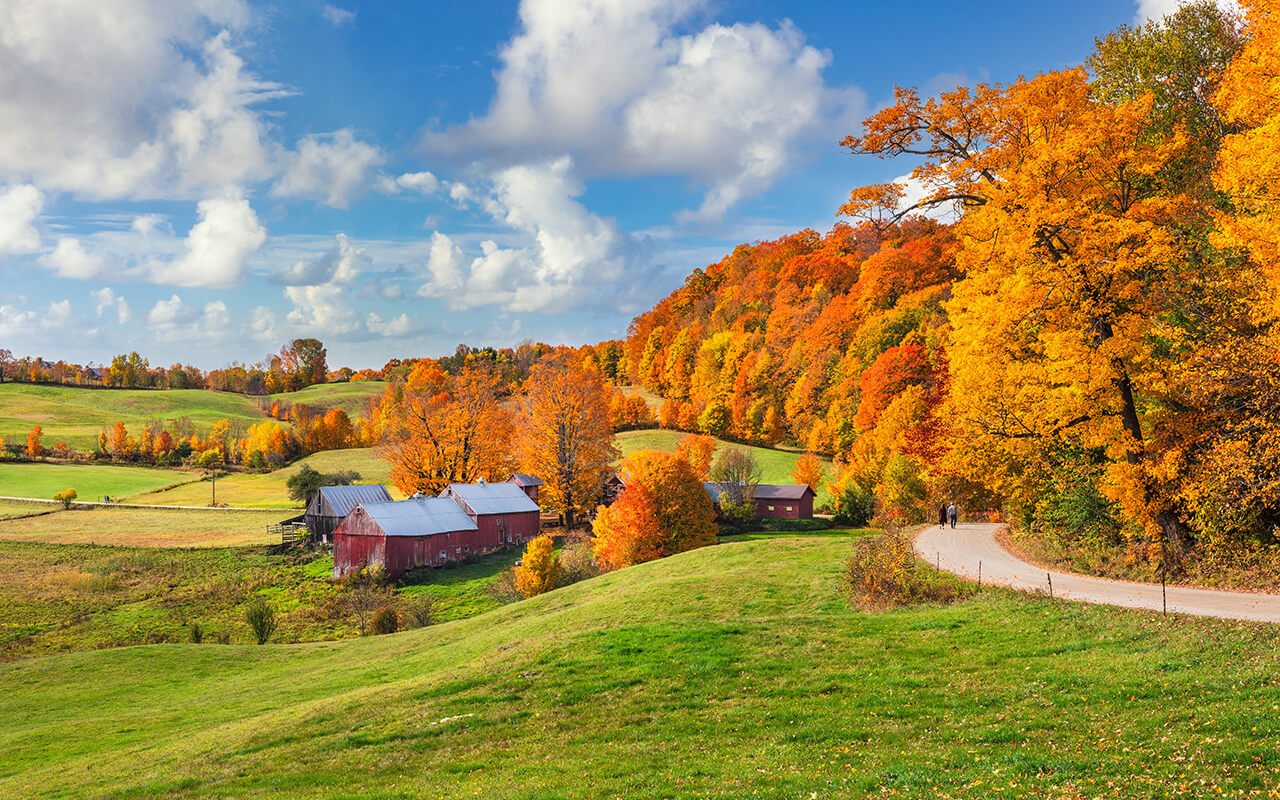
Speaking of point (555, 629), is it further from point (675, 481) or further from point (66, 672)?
point (675, 481)

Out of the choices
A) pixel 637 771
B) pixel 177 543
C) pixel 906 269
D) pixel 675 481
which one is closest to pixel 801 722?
pixel 637 771

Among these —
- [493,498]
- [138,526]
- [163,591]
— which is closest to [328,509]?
[493,498]

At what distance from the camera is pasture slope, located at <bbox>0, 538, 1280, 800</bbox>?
10336mm

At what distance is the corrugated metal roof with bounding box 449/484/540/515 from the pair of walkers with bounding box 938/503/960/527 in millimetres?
38473

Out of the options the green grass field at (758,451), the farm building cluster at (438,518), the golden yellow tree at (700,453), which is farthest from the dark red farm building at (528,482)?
the golden yellow tree at (700,453)

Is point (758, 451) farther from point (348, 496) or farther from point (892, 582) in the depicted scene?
point (892, 582)

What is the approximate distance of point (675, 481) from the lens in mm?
53031

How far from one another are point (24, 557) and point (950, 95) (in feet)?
242

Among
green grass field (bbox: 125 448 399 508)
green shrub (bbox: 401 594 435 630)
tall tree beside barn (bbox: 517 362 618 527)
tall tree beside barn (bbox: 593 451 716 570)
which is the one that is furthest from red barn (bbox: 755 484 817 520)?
green grass field (bbox: 125 448 399 508)

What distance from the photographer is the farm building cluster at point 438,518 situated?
2265 inches

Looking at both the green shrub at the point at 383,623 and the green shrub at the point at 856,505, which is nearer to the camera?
the green shrub at the point at 383,623

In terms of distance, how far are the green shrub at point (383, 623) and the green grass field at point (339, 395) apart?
124 metres

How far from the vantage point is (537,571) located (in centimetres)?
4378

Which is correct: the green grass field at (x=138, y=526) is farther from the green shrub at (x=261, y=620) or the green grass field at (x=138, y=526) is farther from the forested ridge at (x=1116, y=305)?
the forested ridge at (x=1116, y=305)
